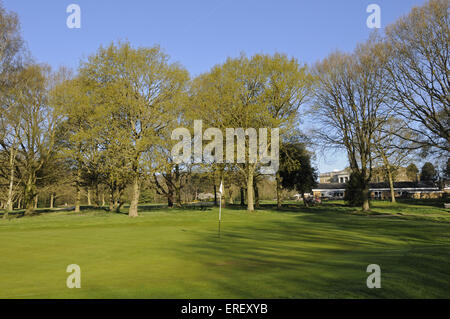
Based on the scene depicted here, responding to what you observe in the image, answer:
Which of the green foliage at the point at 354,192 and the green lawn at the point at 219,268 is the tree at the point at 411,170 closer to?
the green foliage at the point at 354,192

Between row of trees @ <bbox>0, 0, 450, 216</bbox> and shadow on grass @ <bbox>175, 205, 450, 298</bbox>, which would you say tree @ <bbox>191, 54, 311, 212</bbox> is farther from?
shadow on grass @ <bbox>175, 205, 450, 298</bbox>

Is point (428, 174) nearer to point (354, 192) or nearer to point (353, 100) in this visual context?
point (354, 192)

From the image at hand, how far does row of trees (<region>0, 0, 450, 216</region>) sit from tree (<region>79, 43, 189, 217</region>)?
0.33 ft

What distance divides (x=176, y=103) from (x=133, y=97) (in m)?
4.26

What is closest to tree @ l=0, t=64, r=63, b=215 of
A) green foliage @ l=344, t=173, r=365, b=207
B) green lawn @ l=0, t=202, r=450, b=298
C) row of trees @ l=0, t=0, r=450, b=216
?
row of trees @ l=0, t=0, r=450, b=216

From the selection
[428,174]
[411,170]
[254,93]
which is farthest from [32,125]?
[428,174]

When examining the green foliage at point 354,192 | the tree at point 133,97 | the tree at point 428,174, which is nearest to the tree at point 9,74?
the tree at point 133,97

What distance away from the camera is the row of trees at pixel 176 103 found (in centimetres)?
3006

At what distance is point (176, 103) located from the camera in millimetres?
35438

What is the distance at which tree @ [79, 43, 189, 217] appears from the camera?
3325 cm

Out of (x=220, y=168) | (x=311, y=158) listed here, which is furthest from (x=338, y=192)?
(x=220, y=168)

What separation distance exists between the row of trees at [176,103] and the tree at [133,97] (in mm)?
101

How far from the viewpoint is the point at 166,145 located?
34750 mm
